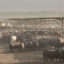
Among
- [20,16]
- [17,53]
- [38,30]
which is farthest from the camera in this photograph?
[38,30]

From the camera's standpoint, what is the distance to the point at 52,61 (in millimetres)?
11797

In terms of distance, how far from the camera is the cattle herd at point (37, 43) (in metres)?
12.0

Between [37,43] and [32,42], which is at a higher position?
[32,42]

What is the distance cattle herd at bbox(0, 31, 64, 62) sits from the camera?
12.0m

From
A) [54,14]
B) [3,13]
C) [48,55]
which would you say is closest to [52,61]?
[48,55]

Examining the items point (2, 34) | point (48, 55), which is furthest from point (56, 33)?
point (48, 55)

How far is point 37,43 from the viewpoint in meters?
16.5

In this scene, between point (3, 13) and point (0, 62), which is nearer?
point (3, 13)

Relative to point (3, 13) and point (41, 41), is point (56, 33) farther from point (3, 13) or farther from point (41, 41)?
point (3, 13)

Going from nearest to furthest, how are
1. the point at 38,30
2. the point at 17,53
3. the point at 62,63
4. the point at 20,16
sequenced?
the point at 20,16, the point at 62,63, the point at 17,53, the point at 38,30

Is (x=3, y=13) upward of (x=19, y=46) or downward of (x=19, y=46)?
upward

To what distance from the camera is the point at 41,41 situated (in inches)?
668

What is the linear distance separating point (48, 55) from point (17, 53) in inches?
149

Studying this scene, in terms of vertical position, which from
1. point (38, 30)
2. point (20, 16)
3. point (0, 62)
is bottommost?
point (0, 62)
